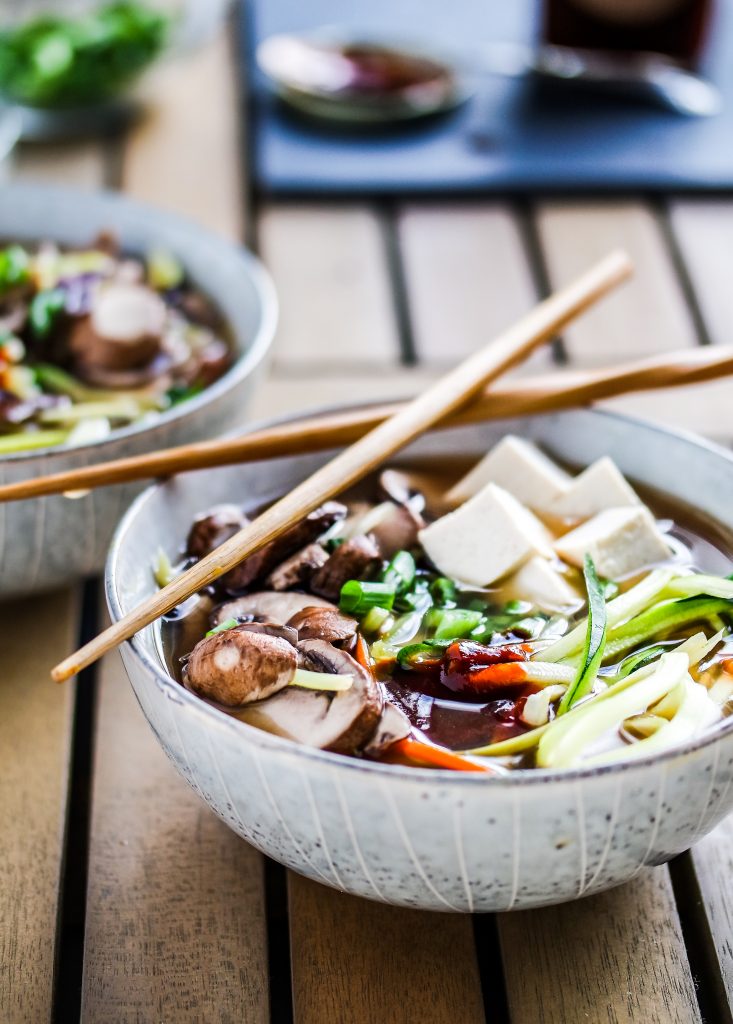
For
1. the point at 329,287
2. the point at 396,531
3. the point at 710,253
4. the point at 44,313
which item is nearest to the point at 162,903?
the point at 396,531

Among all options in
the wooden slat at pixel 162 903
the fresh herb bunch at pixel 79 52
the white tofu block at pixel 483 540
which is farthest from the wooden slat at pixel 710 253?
the wooden slat at pixel 162 903

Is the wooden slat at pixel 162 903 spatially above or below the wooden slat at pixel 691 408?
below

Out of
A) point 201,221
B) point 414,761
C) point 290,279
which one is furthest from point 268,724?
point 201,221

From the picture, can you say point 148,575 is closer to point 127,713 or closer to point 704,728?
point 127,713

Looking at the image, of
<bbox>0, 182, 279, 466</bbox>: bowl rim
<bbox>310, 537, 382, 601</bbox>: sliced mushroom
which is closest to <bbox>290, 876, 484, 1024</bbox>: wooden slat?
<bbox>310, 537, 382, 601</bbox>: sliced mushroom

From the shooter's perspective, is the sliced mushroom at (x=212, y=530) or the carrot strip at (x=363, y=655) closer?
the carrot strip at (x=363, y=655)

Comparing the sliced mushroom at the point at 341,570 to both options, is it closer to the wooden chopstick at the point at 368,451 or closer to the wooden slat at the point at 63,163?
the wooden chopstick at the point at 368,451
